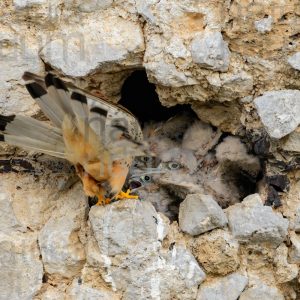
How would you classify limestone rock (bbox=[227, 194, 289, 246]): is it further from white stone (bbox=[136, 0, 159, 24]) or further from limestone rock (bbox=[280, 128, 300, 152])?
white stone (bbox=[136, 0, 159, 24])

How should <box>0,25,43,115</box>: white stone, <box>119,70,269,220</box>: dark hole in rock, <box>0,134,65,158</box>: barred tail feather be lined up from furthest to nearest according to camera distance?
<box>119,70,269,220</box>: dark hole in rock, <box>0,25,43,115</box>: white stone, <box>0,134,65,158</box>: barred tail feather

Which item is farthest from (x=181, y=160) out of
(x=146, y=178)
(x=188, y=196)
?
(x=188, y=196)

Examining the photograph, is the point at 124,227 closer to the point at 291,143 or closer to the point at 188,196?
the point at 188,196

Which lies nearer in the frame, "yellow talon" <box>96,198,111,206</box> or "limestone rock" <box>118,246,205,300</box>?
"limestone rock" <box>118,246,205,300</box>

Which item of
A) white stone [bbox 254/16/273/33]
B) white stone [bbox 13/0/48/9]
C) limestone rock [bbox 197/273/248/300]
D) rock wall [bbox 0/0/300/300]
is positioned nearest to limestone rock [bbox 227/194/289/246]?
rock wall [bbox 0/0/300/300]

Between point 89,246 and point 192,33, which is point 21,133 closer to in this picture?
point 89,246

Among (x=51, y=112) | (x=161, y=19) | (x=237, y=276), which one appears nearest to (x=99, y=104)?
(x=51, y=112)

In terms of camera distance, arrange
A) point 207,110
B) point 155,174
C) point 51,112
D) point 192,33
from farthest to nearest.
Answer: point 155,174 → point 207,110 → point 192,33 → point 51,112
